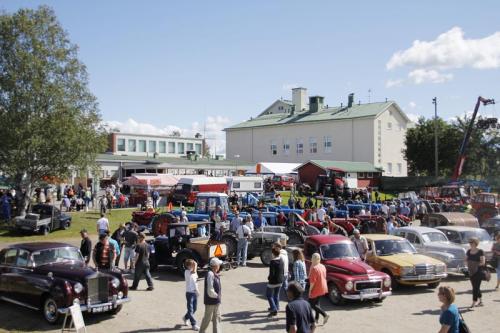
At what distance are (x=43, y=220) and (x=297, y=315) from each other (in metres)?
22.5

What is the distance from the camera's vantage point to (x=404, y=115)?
6750 cm

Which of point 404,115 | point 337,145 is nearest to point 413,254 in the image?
point 337,145

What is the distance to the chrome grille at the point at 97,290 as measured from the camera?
10781 mm

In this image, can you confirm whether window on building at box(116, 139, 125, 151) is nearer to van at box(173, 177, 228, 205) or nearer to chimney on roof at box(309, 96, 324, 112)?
chimney on roof at box(309, 96, 324, 112)

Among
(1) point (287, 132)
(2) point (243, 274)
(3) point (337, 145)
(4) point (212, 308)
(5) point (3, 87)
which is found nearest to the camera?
(4) point (212, 308)

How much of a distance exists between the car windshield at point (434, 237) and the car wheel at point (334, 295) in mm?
5674

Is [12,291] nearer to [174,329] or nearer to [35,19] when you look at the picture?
[174,329]

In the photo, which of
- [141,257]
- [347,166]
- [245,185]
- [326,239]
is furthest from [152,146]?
[326,239]

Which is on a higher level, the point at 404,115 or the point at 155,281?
the point at 404,115

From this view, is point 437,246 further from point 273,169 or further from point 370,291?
point 273,169

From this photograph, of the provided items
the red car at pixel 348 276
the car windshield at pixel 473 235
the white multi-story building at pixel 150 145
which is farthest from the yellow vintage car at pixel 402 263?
the white multi-story building at pixel 150 145

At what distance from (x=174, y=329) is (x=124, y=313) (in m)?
1.87

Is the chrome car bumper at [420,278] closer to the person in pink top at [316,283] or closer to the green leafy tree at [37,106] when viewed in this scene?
the person in pink top at [316,283]

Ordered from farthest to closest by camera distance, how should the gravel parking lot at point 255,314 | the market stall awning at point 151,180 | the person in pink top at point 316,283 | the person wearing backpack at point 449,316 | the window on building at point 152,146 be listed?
1. the window on building at point 152,146
2. the market stall awning at point 151,180
3. the gravel parking lot at point 255,314
4. the person in pink top at point 316,283
5. the person wearing backpack at point 449,316
